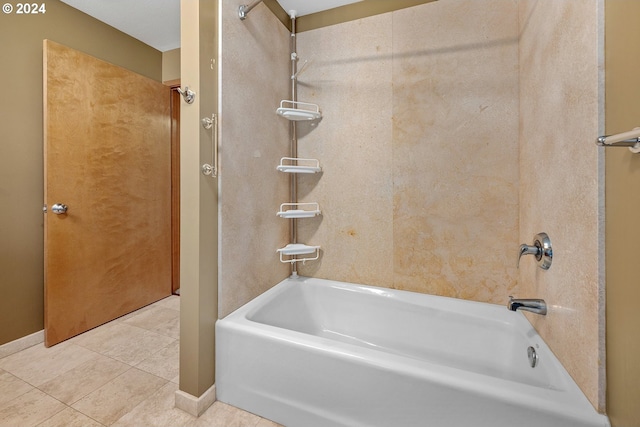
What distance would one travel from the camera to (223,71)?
145cm

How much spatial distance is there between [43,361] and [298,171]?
205cm

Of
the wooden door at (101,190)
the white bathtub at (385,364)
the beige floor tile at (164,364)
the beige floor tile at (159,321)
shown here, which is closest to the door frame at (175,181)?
the wooden door at (101,190)

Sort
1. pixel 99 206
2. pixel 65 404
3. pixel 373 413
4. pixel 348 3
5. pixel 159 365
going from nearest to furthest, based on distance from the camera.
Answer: pixel 373 413 < pixel 65 404 < pixel 159 365 < pixel 348 3 < pixel 99 206

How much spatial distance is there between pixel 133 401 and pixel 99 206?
151 cm

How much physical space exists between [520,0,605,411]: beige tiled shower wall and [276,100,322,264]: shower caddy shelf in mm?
1250

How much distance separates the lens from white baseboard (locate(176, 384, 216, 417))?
137cm

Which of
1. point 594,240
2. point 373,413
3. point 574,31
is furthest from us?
point 373,413

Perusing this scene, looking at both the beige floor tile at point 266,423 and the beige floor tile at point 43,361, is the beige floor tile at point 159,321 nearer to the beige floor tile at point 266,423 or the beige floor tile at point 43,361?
the beige floor tile at point 43,361

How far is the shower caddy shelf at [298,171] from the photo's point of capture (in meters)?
1.89

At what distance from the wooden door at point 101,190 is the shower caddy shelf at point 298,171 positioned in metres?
1.43

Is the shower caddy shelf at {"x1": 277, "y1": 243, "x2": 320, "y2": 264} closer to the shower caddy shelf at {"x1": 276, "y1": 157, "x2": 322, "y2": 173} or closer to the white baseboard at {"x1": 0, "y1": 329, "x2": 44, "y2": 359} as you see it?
the shower caddy shelf at {"x1": 276, "y1": 157, "x2": 322, "y2": 173}

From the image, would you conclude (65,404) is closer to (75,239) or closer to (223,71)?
(75,239)

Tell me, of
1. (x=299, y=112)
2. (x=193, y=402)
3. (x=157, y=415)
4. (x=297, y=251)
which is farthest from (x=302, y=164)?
(x=157, y=415)

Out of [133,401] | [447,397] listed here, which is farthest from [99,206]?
[447,397]
